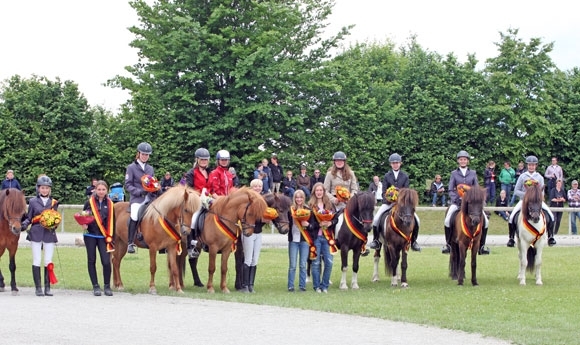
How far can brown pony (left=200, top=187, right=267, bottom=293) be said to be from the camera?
1852 cm

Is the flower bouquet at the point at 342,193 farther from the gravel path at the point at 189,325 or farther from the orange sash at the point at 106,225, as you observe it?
the orange sash at the point at 106,225

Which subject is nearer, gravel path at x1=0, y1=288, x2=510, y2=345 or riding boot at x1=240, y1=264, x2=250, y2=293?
gravel path at x1=0, y1=288, x2=510, y2=345

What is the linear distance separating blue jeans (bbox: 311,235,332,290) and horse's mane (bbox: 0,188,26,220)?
19.9 ft

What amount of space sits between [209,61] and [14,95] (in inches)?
360

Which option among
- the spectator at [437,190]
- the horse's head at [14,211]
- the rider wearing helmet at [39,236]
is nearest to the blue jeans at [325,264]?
the rider wearing helmet at [39,236]

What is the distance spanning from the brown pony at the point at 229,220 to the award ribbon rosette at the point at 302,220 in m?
1.04

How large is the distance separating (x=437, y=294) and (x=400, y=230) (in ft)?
6.64

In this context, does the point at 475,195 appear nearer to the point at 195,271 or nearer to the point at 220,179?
the point at 220,179

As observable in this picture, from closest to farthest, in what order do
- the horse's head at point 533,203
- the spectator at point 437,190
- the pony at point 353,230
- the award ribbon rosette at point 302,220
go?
the award ribbon rosette at point 302,220
the pony at point 353,230
the horse's head at point 533,203
the spectator at point 437,190

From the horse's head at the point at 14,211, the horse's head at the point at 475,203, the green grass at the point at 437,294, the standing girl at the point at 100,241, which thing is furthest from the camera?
the horse's head at the point at 475,203

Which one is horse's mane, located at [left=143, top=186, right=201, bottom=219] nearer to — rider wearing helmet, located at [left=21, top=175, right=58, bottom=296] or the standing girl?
the standing girl

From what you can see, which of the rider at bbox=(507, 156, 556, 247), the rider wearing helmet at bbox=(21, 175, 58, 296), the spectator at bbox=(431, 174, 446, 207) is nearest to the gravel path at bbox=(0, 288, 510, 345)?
the rider wearing helmet at bbox=(21, 175, 58, 296)

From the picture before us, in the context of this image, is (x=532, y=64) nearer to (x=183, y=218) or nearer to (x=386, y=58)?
(x=386, y=58)

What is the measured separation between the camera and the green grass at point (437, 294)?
14.6 metres
